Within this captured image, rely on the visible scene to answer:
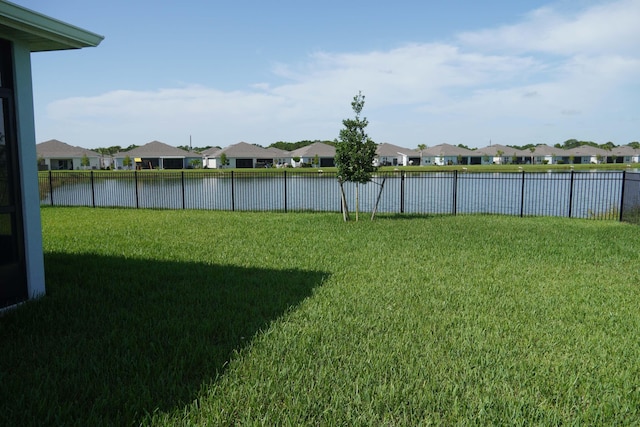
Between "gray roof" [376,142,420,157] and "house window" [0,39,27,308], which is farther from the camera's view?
"gray roof" [376,142,420,157]

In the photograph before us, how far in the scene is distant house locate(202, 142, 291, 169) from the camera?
78688 mm

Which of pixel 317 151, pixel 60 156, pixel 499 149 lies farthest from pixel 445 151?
pixel 60 156

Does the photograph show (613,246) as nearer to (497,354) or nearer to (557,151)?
(497,354)

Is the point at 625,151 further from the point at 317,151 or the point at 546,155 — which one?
the point at 317,151

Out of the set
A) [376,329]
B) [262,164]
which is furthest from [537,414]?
[262,164]

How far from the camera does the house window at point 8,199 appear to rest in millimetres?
5523

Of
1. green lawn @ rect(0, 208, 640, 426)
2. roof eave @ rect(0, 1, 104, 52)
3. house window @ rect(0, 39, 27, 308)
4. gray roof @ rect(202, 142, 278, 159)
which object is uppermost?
gray roof @ rect(202, 142, 278, 159)

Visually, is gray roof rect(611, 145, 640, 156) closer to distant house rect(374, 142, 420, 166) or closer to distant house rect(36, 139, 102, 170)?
distant house rect(374, 142, 420, 166)

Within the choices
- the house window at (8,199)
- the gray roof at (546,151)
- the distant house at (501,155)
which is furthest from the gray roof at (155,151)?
the house window at (8,199)

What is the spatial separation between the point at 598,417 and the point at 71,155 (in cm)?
8063

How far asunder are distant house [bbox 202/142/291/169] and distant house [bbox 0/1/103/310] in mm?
71744

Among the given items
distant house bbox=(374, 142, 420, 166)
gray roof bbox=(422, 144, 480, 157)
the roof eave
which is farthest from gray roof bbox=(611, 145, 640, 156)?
the roof eave

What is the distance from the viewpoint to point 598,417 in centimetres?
339

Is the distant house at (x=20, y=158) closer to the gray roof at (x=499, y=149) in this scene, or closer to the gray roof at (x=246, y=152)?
the gray roof at (x=246, y=152)
